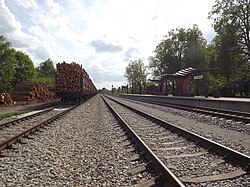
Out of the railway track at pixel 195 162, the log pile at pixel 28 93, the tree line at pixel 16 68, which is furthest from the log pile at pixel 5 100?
the tree line at pixel 16 68

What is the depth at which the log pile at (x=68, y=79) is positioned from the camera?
28.6 metres

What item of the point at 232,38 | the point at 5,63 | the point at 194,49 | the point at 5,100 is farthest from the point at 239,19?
the point at 5,63

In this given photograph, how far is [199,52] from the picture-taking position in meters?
61.1

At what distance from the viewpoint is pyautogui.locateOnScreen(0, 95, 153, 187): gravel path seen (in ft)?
15.3

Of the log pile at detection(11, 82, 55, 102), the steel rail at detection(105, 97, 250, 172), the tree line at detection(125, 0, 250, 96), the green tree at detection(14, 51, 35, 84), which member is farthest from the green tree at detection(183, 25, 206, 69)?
the green tree at detection(14, 51, 35, 84)

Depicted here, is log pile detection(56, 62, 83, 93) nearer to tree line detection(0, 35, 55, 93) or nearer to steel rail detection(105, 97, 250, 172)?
steel rail detection(105, 97, 250, 172)

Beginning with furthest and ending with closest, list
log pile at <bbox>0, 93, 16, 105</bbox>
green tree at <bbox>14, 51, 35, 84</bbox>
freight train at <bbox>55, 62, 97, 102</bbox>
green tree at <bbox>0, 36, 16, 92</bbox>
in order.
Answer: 1. green tree at <bbox>14, 51, 35, 84</bbox>
2. green tree at <bbox>0, 36, 16, 92</bbox>
3. log pile at <bbox>0, 93, 16, 105</bbox>
4. freight train at <bbox>55, 62, 97, 102</bbox>

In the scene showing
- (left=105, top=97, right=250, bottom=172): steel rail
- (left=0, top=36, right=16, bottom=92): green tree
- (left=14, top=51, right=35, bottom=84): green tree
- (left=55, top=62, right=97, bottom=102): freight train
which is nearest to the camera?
(left=105, top=97, right=250, bottom=172): steel rail

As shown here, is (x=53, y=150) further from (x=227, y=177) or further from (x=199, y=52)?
(x=199, y=52)

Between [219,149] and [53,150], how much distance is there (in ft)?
13.2

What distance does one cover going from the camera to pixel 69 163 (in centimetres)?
584

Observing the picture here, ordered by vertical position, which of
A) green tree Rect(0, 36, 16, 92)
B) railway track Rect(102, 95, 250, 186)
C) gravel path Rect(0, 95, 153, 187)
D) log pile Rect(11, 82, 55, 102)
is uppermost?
green tree Rect(0, 36, 16, 92)

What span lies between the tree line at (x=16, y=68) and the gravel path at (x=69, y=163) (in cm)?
6281

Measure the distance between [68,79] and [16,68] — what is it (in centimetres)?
6988
